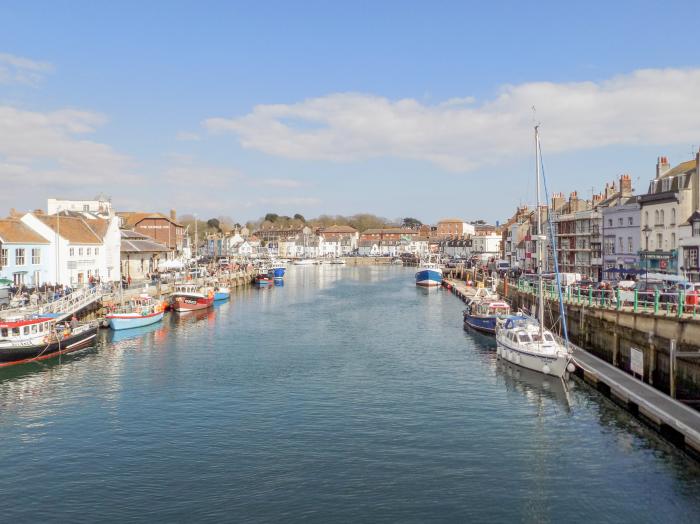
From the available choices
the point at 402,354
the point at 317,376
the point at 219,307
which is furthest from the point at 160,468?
the point at 219,307

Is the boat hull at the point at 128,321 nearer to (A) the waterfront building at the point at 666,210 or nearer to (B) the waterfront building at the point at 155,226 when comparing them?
(A) the waterfront building at the point at 666,210

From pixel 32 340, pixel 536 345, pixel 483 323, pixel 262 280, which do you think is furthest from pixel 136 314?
pixel 262 280

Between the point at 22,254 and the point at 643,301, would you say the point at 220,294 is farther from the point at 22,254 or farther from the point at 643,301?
the point at 643,301

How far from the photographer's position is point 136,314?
195 ft

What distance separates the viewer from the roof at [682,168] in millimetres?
56594

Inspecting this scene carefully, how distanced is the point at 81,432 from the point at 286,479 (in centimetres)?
1118

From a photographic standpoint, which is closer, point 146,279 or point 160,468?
point 160,468

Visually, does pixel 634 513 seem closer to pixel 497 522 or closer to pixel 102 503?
pixel 497 522

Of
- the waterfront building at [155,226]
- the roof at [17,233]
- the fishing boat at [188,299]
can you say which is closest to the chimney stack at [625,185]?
the fishing boat at [188,299]

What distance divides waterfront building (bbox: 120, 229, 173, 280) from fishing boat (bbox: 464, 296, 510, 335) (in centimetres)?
5208

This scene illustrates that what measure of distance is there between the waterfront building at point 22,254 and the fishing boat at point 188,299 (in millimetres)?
14766

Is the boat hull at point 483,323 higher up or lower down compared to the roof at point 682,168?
lower down

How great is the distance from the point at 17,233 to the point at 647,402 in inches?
2298

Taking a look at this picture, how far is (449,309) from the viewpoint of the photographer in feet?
264
